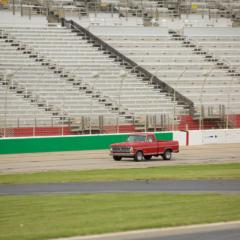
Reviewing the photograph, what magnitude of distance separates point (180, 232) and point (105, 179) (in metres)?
12.5

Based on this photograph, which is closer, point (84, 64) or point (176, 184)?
point (176, 184)

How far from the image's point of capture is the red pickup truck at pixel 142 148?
41.1 m

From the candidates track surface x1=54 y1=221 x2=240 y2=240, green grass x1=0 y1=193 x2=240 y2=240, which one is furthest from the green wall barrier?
track surface x1=54 y1=221 x2=240 y2=240

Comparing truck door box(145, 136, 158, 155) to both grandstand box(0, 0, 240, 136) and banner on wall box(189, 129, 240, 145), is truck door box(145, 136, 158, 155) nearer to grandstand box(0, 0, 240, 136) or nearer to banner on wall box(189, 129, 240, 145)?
grandstand box(0, 0, 240, 136)

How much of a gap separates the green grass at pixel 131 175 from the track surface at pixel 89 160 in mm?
2571

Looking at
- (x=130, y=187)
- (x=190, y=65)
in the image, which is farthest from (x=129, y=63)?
(x=130, y=187)

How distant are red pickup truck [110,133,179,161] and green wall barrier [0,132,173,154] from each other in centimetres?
732

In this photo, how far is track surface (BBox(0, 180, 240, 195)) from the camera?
25359 mm

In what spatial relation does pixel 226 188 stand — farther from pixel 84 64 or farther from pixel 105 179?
pixel 84 64

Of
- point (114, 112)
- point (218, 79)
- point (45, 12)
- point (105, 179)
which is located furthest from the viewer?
point (45, 12)

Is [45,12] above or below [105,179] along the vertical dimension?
above

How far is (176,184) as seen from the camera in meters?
27.8

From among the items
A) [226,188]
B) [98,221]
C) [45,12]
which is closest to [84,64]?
[45,12]

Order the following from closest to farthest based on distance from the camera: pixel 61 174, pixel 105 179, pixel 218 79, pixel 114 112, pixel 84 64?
1. pixel 105 179
2. pixel 61 174
3. pixel 114 112
4. pixel 84 64
5. pixel 218 79
